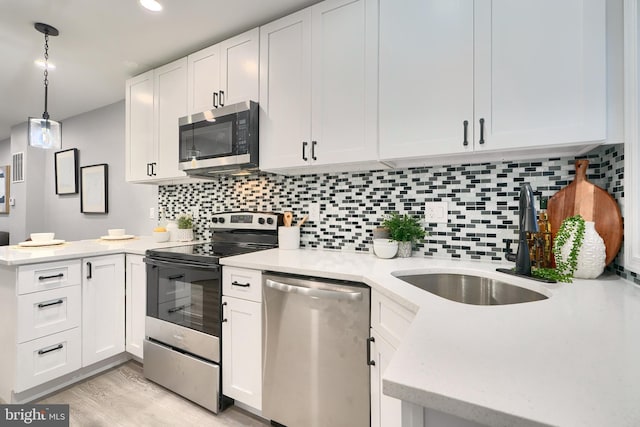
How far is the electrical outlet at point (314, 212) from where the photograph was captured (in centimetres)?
214

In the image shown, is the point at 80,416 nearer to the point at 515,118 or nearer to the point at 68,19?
the point at 68,19

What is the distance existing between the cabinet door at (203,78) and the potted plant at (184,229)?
941 mm

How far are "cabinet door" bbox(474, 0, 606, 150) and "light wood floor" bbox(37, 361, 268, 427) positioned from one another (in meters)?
2.01

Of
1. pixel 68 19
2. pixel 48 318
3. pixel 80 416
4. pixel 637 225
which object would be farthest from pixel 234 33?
pixel 80 416

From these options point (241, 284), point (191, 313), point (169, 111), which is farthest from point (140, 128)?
point (241, 284)

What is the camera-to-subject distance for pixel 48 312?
1.88 metres

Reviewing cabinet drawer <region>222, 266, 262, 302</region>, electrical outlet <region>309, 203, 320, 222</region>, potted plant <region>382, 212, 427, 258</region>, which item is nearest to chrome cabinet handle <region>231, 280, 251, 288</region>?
cabinet drawer <region>222, 266, 262, 302</region>

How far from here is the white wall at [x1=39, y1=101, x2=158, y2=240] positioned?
3229mm

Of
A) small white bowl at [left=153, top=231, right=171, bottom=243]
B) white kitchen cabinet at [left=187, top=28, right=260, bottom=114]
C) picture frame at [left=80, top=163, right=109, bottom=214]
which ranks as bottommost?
small white bowl at [left=153, top=231, right=171, bottom=243]

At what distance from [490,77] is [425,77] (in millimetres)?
286

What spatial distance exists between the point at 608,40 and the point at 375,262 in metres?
1.33

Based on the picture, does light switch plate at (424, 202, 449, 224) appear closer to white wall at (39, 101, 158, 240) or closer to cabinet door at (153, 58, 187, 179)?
cabinet door at (153, 58, 187, 179)

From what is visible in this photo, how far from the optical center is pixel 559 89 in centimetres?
121

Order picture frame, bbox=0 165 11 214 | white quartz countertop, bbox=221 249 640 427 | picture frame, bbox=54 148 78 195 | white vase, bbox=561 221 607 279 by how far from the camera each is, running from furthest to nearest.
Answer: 1. picture frame, bbox=0 165 11 214
2. picture frame, bbox=54 148 78 195
3. white vase, bbox=561 221 607 279
4. white quartz countertop, bbox=221 249 640 427
